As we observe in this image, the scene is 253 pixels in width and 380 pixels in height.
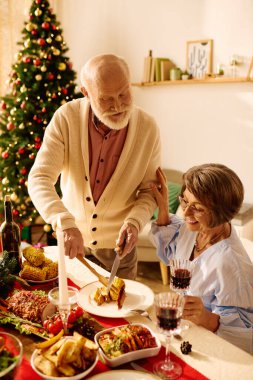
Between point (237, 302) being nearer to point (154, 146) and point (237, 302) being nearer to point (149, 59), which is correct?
point (154, 146)

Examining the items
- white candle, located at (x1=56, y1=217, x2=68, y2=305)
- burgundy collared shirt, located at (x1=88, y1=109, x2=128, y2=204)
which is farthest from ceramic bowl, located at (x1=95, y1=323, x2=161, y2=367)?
burgundy collared shirt, located at (x1=88, y1=109, x2=128, y2=204)

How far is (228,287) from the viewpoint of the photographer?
1.39 meters

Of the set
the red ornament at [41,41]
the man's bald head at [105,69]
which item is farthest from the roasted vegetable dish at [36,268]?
the red ornament at [41,41]

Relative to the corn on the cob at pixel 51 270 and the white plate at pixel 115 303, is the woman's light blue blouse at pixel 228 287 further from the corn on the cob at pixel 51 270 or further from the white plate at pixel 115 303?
the corn on the cob at pixel 51 270

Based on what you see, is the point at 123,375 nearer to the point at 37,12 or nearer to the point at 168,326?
the point at 168,326

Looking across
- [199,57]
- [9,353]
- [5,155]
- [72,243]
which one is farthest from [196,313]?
[199,57]

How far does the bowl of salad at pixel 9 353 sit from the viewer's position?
2.92 ft

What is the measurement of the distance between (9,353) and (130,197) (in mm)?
1158

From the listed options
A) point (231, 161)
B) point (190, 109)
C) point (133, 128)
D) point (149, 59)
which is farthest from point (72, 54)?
point (133, 128)

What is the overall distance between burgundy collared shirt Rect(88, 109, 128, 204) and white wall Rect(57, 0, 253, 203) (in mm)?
2223

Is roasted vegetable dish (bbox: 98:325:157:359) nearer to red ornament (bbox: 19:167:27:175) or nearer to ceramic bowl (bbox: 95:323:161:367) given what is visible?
ceramic bowl (bbox: 95:323:161:367)

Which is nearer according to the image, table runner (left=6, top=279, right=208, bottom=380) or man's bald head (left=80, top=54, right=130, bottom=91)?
table runner (left=6, top=279, right=208, bottom=380)

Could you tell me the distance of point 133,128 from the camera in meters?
1.93

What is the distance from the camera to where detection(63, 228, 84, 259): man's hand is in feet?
4.46
